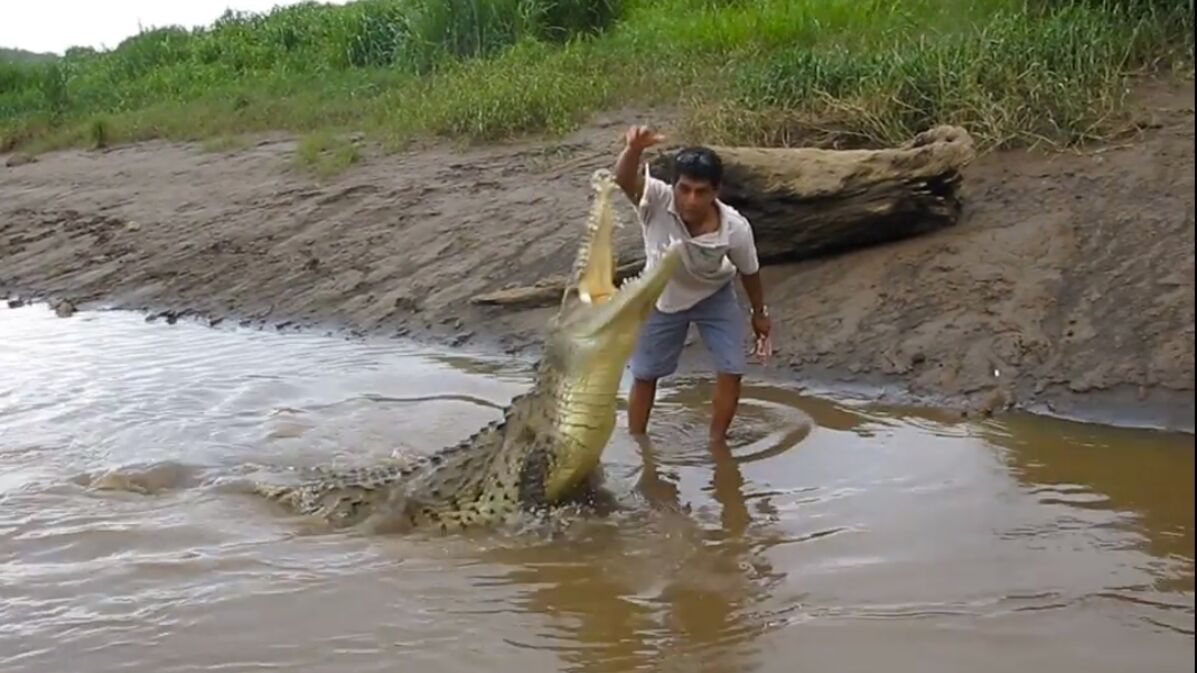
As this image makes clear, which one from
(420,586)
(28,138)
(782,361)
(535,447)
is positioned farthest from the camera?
(28,138)

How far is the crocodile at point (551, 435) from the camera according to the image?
488 cm

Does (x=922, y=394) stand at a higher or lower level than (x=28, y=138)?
lower

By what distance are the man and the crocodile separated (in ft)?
1.13

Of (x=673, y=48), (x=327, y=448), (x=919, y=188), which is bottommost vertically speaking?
(x=327, y=448)

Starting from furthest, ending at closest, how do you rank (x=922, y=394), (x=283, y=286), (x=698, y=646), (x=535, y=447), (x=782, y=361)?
(x=283, y=286) < (x=782, y=361) < (x=922, y=394) < (x=535, y=447) < (x=698, y=646)

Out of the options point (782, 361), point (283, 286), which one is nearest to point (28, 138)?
point (283, 286)

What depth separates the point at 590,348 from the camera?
16.1 ft

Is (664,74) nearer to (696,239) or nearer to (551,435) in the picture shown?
(696,239)

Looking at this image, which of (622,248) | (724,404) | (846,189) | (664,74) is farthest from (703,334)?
(664,74)

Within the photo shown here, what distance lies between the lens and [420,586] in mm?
4473

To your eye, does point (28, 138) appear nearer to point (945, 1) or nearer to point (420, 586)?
point (945, 1)

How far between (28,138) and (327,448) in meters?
13.1

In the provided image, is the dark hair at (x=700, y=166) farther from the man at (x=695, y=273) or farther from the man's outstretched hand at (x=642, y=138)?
the man's outstretched hand at (x=642, y=138)

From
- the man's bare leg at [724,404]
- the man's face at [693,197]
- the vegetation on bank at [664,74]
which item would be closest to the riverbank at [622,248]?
the vegetation on bank at [664,74]
